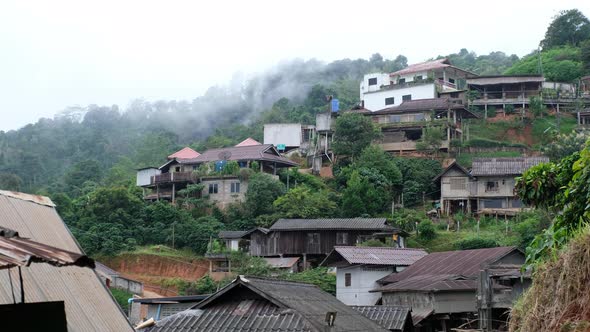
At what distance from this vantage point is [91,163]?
70625 millimetres

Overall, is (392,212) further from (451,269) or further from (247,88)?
(247,88)

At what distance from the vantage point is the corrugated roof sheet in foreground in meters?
8.46

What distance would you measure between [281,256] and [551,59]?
125 feet

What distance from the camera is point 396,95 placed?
66.2 meters

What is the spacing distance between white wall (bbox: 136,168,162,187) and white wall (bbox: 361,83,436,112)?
63.1 ft

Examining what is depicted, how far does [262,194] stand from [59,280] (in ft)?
144

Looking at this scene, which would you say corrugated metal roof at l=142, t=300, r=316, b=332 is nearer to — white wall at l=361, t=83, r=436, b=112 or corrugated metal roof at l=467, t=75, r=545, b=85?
A: white wall at l=361, t=83, r=436, b=112

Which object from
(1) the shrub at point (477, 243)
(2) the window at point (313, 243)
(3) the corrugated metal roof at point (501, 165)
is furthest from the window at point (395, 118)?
(1) the shrub at point (477, 243)

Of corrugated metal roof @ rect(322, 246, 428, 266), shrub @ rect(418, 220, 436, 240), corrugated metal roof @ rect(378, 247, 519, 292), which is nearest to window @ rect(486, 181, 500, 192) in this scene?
shrub @ rect(418, 220, 436, 240)

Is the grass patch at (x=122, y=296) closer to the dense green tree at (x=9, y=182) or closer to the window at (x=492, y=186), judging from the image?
the dense green tree at (x=9, y=182)

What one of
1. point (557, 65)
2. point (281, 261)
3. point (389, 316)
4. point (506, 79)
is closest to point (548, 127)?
point (506, 79)

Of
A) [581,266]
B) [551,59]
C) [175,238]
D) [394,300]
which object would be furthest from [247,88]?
[581,266]

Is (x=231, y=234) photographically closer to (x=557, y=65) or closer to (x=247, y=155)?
(x=247, y=155)

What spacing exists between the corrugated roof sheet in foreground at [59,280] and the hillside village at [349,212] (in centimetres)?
820
